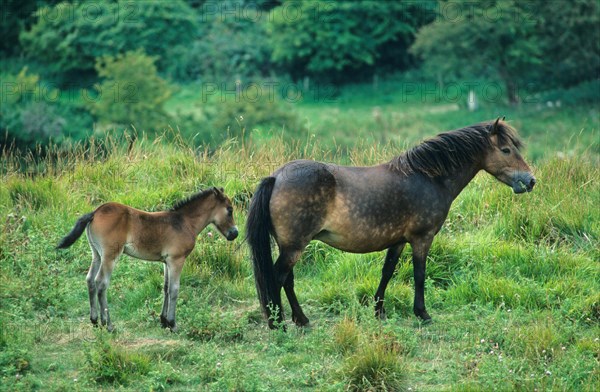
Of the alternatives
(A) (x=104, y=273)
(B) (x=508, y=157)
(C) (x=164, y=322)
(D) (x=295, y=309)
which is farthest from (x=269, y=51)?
(A) (x=104, y=273)

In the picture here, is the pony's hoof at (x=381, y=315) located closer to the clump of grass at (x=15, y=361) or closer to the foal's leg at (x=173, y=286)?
the foal's leg at (x=173, y=286)

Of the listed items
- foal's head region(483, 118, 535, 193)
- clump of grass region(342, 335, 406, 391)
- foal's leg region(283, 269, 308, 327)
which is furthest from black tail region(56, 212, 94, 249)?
foal's head region(483, 118, 535, 193)

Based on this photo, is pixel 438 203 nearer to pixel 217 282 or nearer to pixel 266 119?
pixel 217 282

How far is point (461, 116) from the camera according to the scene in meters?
39.6

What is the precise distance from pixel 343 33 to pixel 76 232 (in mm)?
41051

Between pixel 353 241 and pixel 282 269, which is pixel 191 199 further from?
pixel 353 241

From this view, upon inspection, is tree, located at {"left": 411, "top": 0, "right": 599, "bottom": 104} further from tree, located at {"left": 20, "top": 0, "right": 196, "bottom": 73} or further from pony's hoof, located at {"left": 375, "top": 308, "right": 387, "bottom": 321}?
pony's hoof, located at {"left": 375, "top": 308, "right": 387, "bottom": 321}

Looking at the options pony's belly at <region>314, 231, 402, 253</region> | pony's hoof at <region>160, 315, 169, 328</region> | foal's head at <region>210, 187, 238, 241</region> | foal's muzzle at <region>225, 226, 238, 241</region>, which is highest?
foal's head at <region>210, 187, 238, 241</region>

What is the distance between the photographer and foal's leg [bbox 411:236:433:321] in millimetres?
8305

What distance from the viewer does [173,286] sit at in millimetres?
7711

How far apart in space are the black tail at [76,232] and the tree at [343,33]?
3883cm

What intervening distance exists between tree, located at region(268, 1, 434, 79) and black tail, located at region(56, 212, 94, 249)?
127 feet

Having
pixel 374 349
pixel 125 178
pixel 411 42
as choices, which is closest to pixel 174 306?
pixel 374 349

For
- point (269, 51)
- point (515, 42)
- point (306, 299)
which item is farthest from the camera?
point (269, 51)
